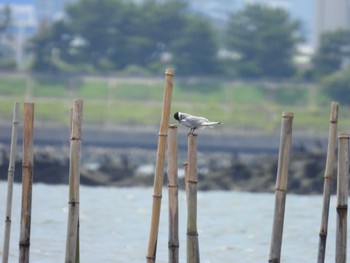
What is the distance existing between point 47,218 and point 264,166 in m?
33.9

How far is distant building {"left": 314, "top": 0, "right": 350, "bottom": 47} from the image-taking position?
488 ft

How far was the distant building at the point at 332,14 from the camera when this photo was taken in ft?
488

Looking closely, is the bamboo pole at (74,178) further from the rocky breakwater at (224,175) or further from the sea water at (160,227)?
the rocky breakwater at (224,175)

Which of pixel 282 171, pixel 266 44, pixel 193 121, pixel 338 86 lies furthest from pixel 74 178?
pixel 266 44

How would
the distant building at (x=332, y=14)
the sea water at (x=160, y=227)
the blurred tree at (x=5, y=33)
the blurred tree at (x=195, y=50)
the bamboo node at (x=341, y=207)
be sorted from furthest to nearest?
the distant building at (x=332, y=14), the blurred tree at (x=5, y=33), the blurred tree at (x=195, y=50), the sea water at (x=160, y=227), the bamboo node at (x=341, y=207)

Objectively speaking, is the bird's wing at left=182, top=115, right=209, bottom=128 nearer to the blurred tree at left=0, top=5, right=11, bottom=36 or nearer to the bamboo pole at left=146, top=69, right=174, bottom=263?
the bamboo pole at left=146, top=69, right=174, bottom=263

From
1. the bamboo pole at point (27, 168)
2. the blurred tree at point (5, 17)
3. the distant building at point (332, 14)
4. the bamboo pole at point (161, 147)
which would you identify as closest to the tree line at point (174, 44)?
the blurred tree at point (5, 17)

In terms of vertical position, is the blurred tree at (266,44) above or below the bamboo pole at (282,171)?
above

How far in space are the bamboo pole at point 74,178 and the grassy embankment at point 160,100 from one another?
9037cm

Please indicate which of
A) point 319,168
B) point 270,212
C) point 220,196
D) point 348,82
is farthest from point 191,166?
point 348,82

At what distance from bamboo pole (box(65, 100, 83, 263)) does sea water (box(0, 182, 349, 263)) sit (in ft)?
30.7

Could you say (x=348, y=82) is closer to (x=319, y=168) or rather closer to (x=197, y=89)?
(x=197, y=89)

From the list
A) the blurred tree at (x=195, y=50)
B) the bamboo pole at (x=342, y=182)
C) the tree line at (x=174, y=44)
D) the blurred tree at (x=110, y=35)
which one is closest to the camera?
the bamboo pole at (x=342, y=182)

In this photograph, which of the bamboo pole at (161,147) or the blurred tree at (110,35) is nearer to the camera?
the bamboo pole at (161,147)
